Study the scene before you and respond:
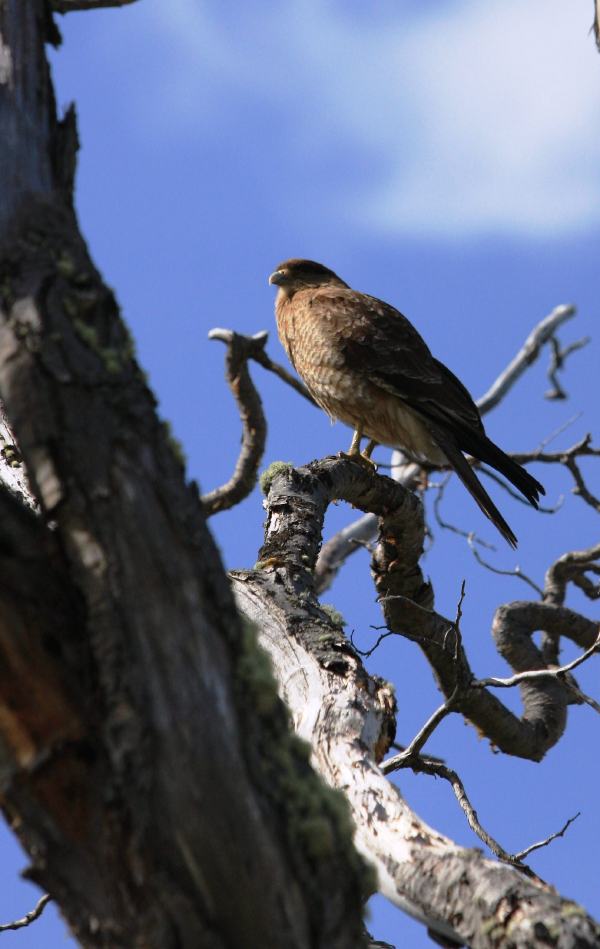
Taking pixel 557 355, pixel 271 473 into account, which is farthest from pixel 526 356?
pixel 271 473

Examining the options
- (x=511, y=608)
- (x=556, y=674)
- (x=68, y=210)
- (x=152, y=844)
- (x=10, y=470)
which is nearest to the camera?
(x=152, y=844)

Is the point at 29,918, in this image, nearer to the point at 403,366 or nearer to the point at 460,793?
the point at 460,793

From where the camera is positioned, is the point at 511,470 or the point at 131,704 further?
the point at 511,470

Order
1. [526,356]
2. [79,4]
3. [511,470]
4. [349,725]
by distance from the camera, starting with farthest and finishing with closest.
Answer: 1. [526,356]
2. [511,470]
3. [349,725]
4. [79,4]

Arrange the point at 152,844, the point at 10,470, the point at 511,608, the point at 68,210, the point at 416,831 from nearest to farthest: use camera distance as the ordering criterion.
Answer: the point at 152,844 < the point at 68,210 < the point at 416,831 < the point at 10,470 < the point at 511,608

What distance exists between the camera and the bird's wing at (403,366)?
5.35 metres

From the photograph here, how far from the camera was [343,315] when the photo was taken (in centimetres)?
569

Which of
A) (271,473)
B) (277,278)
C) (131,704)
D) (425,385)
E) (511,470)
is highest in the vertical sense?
(277,278)

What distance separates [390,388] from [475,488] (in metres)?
0.66

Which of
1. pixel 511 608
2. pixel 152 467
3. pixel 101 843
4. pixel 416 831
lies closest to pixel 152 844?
pixel 101 843

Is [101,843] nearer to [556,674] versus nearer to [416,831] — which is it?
[416,831]

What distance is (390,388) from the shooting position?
5.34 m

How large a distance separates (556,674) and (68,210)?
2.16 meters

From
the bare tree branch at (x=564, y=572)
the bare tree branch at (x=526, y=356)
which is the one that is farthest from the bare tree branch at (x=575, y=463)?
the bare tree branch at (x=526, y=356)
